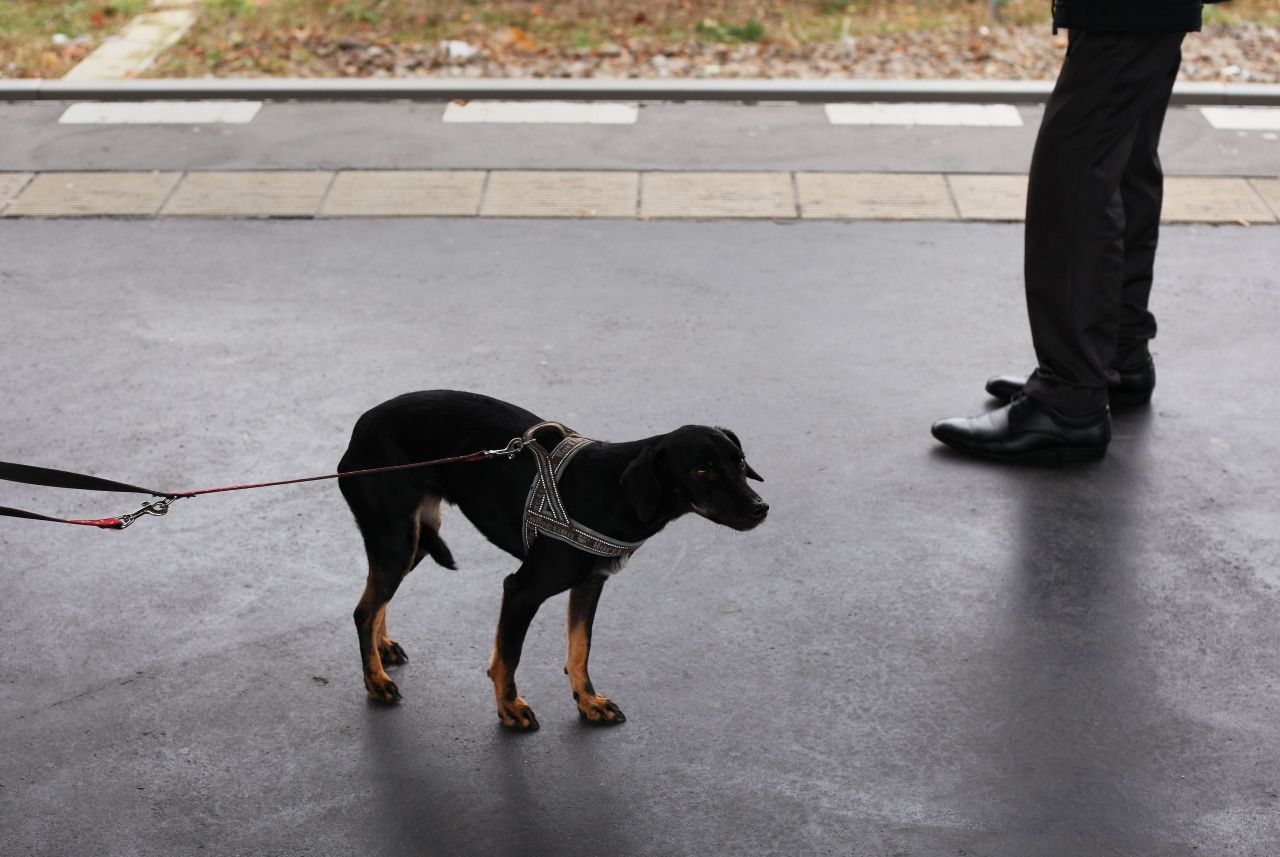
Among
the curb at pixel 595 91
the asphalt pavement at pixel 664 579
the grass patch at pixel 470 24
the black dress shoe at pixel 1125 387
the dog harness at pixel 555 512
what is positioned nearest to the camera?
the dog harness at pixel 555 512

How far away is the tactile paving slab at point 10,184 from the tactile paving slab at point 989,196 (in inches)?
195

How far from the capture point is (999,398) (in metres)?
5.81

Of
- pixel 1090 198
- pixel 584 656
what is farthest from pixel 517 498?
pixel 1090 198

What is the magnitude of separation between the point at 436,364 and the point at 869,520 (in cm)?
198

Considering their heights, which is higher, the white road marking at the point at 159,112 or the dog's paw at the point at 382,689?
the white road marking at the point at 159,112

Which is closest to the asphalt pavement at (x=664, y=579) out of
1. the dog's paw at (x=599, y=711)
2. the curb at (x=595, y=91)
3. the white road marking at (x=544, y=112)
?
the dog's paw at (x=599, y=711)

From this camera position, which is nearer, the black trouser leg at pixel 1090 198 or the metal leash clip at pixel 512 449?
the metal leash clip at pixel 512 449

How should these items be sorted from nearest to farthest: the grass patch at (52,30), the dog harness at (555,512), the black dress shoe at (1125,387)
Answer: the dog harness at (555,512) → the black dress shoe at (1125,387) → the grass patch at (52,30)

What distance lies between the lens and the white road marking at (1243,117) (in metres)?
8.70

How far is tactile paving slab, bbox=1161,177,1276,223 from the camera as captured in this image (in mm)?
7487

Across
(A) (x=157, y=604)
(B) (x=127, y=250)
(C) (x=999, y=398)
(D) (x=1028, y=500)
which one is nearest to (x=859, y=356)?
(C) (x=999, y=398)

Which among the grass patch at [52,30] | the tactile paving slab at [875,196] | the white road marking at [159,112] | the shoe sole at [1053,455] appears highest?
the grass patch at [52,30]

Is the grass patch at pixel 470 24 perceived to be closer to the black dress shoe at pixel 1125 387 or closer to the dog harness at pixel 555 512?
the black dress shoe at pixel 1125 387

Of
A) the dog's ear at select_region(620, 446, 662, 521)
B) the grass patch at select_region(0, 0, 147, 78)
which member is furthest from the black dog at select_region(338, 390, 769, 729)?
the grass patch at select_region(0, 0, 147, 78)
